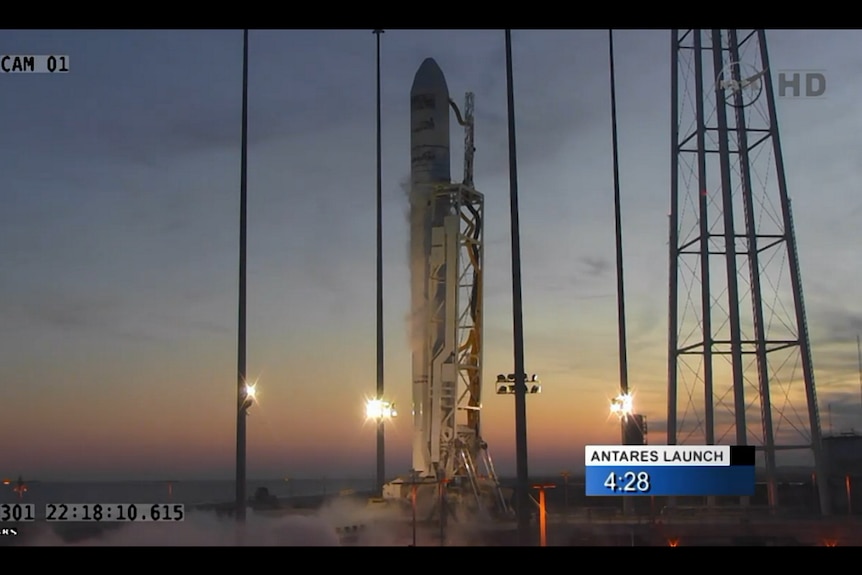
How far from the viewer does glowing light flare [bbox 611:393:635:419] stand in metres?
25.0

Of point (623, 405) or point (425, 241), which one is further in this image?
point (425, 241)

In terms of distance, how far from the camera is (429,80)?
92.1 ft

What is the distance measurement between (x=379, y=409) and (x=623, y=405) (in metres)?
6.73

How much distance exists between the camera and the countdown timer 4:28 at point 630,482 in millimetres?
14219

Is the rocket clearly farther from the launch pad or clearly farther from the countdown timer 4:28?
the countdown timer 4:28

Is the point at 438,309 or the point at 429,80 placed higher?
the point at 429,80

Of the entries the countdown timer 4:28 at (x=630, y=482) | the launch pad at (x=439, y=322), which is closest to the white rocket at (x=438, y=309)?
the launch pad at (x=439, y=322)

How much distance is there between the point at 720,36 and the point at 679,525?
1416 centimetres
